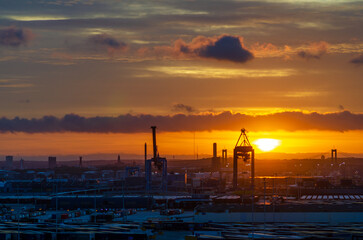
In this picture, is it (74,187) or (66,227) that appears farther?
(74,187)

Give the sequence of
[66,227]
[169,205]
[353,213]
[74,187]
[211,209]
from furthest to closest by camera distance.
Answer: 1. [74,187]
2. [169,205]
3. [211,209]
4. [353,213]
5. [66,227]

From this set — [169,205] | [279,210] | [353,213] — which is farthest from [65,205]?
[353,213]

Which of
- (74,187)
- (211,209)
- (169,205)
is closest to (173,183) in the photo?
(74,187)

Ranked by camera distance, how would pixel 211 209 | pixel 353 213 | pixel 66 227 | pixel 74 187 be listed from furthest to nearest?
1. pixel 74 187
2. pixel 211 209
3. pixel 353 213
4. pixel 66 227

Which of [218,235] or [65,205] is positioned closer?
[218,235]

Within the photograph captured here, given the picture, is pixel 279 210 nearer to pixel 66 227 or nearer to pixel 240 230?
pixel 240 230

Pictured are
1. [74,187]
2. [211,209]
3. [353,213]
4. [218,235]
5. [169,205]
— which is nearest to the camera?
[218,235]

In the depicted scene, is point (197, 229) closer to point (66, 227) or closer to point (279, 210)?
point (66, 227)

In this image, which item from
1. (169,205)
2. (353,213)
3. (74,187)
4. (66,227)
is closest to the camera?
(66,227)
